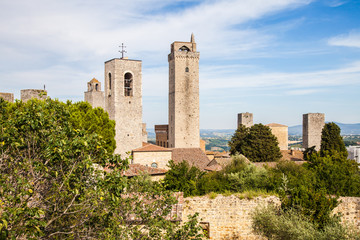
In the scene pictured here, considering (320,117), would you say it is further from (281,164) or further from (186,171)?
(186,171)

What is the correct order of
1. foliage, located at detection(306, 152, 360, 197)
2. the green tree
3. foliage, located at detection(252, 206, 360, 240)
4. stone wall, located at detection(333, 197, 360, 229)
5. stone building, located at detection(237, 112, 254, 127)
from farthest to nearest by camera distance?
stone building, located at detection(237, 112, 254, 127) < the green tree < foliage, located at detection(306, 152, 360, 197) < stone wall, located at detection(333, 197, 360, 229) < foliage, located at detection(252, 206, 360, 240)

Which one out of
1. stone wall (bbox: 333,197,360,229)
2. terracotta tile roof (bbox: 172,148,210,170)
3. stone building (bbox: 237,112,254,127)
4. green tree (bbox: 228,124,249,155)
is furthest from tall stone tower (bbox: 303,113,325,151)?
stone wall (bbox: 333,197,360,229)

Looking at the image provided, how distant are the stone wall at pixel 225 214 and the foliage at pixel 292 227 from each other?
32cm

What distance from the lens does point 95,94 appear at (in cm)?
4591

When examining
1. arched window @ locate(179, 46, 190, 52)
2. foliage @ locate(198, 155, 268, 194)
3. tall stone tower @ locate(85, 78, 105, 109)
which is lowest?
foliage @ locate(198, 155, 268, 194)

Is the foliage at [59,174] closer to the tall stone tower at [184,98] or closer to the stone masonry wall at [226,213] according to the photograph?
the stone masonry wall at [226,213]

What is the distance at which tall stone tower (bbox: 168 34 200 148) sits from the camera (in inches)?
1793

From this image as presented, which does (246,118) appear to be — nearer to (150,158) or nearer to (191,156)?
(191,156)

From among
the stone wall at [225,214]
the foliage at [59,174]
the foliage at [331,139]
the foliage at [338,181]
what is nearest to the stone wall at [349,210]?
the stone wall at [225,214]

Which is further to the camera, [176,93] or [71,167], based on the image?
[176,93]

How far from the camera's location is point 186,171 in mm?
17078

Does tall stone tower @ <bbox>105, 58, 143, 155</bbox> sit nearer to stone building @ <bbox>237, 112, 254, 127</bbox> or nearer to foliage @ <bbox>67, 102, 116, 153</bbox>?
foliage @ <bbox>67, 102, 116, 153</bbox>

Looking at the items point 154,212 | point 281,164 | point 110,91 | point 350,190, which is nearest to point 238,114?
point 110,91

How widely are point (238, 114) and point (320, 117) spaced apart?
12.1m
